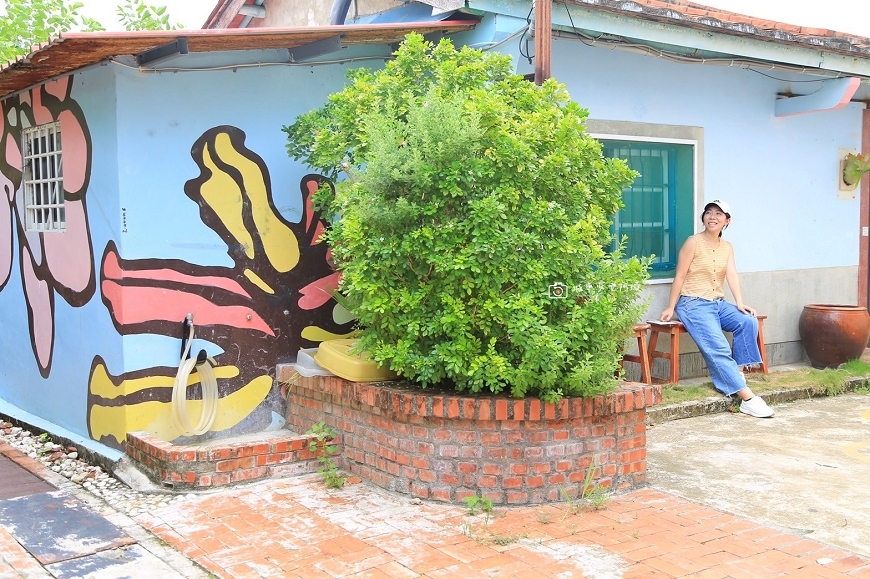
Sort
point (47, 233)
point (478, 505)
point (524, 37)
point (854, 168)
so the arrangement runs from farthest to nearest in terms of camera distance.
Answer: point (854, 168) < point (47, 233) < point (524, 37) < point (478, 505)

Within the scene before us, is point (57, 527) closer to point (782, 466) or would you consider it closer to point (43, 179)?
point (43, 179)

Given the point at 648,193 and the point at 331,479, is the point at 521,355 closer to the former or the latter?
the point at 331,479

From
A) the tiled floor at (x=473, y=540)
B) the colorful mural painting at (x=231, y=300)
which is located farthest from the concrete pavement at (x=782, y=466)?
the colorful mural painting at (x=231, y=300)

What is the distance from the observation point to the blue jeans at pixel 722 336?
7723 mm

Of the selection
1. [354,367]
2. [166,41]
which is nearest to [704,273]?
[354,367]

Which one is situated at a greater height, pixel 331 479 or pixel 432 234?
pixel 432 234

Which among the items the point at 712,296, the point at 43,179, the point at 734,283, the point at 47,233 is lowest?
the point at 712,296

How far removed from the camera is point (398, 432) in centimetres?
540

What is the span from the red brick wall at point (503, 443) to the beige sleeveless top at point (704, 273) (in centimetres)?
278

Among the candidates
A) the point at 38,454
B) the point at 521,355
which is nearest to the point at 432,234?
the point at 521,355

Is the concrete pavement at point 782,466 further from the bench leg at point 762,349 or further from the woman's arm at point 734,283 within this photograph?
the woman's arm at point 734,283

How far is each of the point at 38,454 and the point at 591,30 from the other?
5.28m

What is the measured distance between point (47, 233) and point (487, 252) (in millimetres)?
3923

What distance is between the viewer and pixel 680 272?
A: 8086 mm
